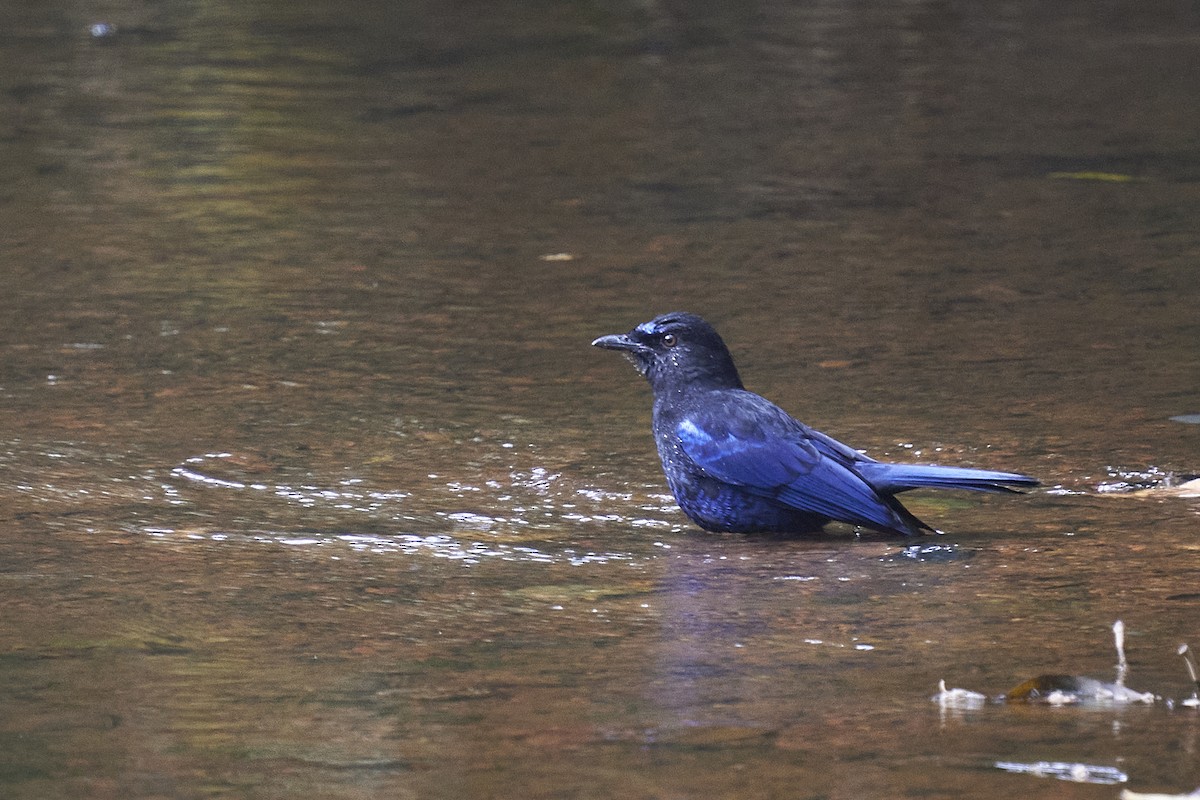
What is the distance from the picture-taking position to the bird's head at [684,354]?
538cm

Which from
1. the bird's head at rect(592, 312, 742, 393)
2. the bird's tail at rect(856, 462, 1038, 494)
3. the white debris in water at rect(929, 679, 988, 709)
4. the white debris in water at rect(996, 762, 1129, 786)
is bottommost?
the white debris in water at rect(929, 679, 988, 709)

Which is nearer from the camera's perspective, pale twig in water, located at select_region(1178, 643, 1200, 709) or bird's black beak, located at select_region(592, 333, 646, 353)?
pale twig in water, located at select_region(1178, 643, 1200, 709)

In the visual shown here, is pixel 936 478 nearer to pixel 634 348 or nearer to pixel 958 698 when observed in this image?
pixel 634 348

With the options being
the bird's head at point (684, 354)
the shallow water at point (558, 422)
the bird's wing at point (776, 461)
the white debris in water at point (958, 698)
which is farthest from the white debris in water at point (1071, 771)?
the bird's head at point (684, 354)

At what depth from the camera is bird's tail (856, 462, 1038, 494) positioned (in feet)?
15.5

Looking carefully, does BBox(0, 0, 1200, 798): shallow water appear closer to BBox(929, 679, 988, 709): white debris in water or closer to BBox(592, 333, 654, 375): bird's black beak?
BBox(929, 679, 988, 709): white debris in water

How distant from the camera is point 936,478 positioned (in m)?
4.82

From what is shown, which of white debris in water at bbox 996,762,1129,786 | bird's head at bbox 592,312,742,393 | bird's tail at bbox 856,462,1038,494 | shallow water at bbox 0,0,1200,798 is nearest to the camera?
white debris in water at bbox 996,762,1129,786

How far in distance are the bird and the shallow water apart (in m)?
0.11

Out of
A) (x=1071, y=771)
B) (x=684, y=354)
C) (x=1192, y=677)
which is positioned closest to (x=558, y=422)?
(x=684, y=354)

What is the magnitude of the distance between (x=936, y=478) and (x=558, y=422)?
1712 mm

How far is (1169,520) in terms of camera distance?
4.96m

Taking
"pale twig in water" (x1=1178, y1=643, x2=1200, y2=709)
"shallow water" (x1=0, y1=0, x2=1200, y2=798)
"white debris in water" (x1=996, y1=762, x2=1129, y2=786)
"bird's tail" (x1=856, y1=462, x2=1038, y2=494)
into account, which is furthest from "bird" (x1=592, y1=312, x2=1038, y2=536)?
"white debris in water" (x1=996, y1=762, x2=1129, y2=786)

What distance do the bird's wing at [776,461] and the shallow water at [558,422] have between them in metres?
0.14
